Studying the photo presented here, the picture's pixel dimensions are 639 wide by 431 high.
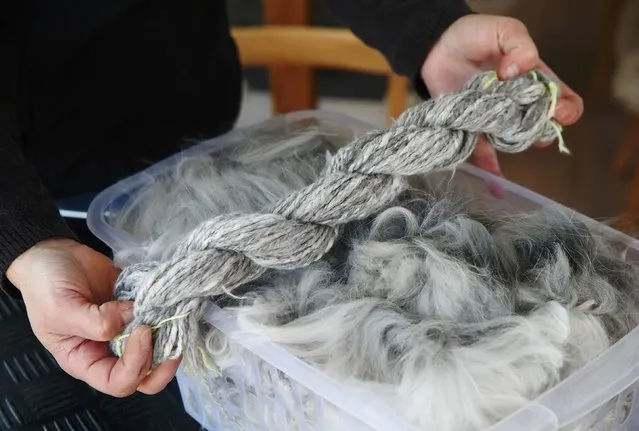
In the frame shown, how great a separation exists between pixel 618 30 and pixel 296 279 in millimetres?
1059

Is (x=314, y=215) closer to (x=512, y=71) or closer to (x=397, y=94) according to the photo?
(x=512, y=71)

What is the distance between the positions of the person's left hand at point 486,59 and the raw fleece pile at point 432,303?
123 millimetres

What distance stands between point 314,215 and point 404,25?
323mm

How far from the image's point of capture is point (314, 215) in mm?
549

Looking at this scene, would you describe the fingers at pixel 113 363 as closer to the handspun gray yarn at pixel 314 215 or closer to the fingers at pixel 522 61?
the handspun gray yarn at pixel 314 215

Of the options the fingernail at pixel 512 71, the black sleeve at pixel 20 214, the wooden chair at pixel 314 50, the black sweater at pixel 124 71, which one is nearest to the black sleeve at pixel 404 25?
the black sweater at pixel 124 71

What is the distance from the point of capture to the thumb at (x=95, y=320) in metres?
0.52

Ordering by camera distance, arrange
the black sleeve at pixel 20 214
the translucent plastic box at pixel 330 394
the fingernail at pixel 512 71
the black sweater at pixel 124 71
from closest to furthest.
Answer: the translucent plastic box at pixel 330 394 → the black sleeve at pixel 20 214 → the fingernail at pixel 512 71 → the black sweater at pixel 124 71

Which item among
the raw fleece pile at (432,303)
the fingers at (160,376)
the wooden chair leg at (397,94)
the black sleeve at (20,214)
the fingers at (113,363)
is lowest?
the wooden chair leg at (397,94)

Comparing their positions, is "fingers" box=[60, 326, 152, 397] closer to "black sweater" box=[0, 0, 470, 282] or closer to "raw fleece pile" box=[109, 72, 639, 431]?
"raw fleece pile" box=[109, 72, 639, 431]

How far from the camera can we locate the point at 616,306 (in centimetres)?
55

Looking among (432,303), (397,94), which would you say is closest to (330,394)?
(432,303)

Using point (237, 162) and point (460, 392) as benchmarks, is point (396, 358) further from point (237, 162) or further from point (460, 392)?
point (237, 162)

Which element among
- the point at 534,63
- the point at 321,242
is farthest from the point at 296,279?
the point at 534,63
